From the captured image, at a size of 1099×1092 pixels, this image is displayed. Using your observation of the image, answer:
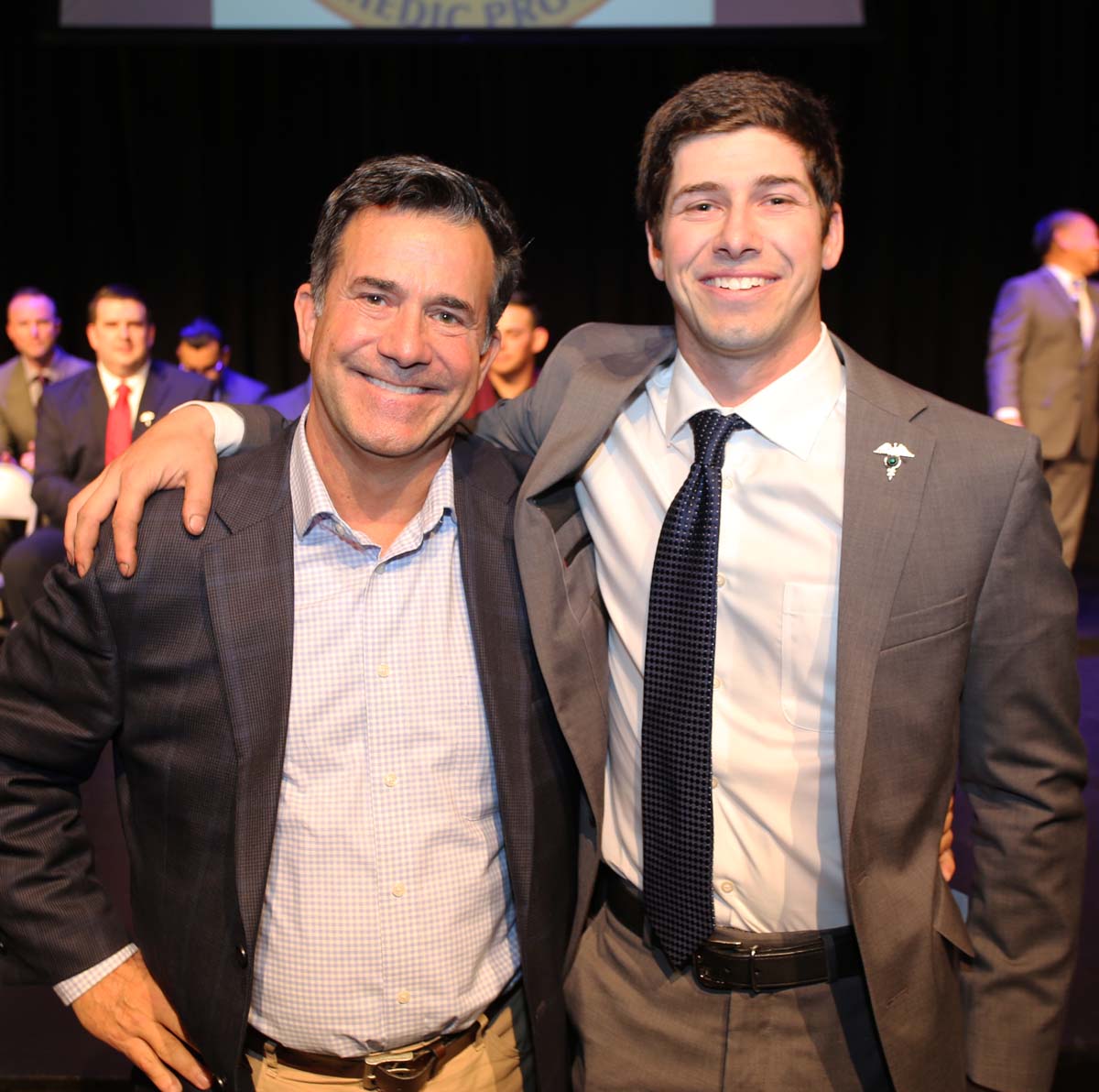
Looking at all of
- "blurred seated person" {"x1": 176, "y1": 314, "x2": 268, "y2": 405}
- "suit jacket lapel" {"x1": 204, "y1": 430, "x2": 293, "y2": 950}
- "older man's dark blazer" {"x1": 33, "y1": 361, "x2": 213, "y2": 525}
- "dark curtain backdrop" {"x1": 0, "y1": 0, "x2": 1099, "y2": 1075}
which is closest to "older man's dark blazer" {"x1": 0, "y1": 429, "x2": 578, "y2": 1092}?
→ "suit jacket lapel" {"x1": 204, "y1": 430, "x2": 293, "y2": 950}

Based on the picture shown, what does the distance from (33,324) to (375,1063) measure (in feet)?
17.5

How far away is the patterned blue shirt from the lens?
4.56 feet

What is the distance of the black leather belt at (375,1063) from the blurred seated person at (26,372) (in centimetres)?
503

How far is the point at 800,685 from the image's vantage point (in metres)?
1.43

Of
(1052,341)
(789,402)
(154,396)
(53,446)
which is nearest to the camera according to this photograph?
(789,402)

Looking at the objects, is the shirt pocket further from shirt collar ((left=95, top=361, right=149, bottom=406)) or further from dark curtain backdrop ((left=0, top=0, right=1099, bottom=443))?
dark curtain backdrop ((left=0, top=0, right=1099, bottom=443))

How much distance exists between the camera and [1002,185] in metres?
7.52

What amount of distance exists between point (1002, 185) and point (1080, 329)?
250 centimetres

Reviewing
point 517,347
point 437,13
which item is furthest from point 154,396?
point 437,13

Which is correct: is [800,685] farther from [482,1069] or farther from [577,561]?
[482,1069]

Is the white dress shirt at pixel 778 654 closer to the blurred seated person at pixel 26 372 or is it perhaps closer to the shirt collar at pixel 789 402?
the shirt collar at pixel 789 402

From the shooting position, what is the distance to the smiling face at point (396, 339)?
56.7 inches

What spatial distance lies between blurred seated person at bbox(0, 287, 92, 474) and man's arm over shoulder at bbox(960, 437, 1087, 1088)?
17.9 feet

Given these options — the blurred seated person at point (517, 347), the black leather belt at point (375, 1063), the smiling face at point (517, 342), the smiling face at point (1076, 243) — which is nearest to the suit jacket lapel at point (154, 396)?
the blurred seated person at point (517, 347)
